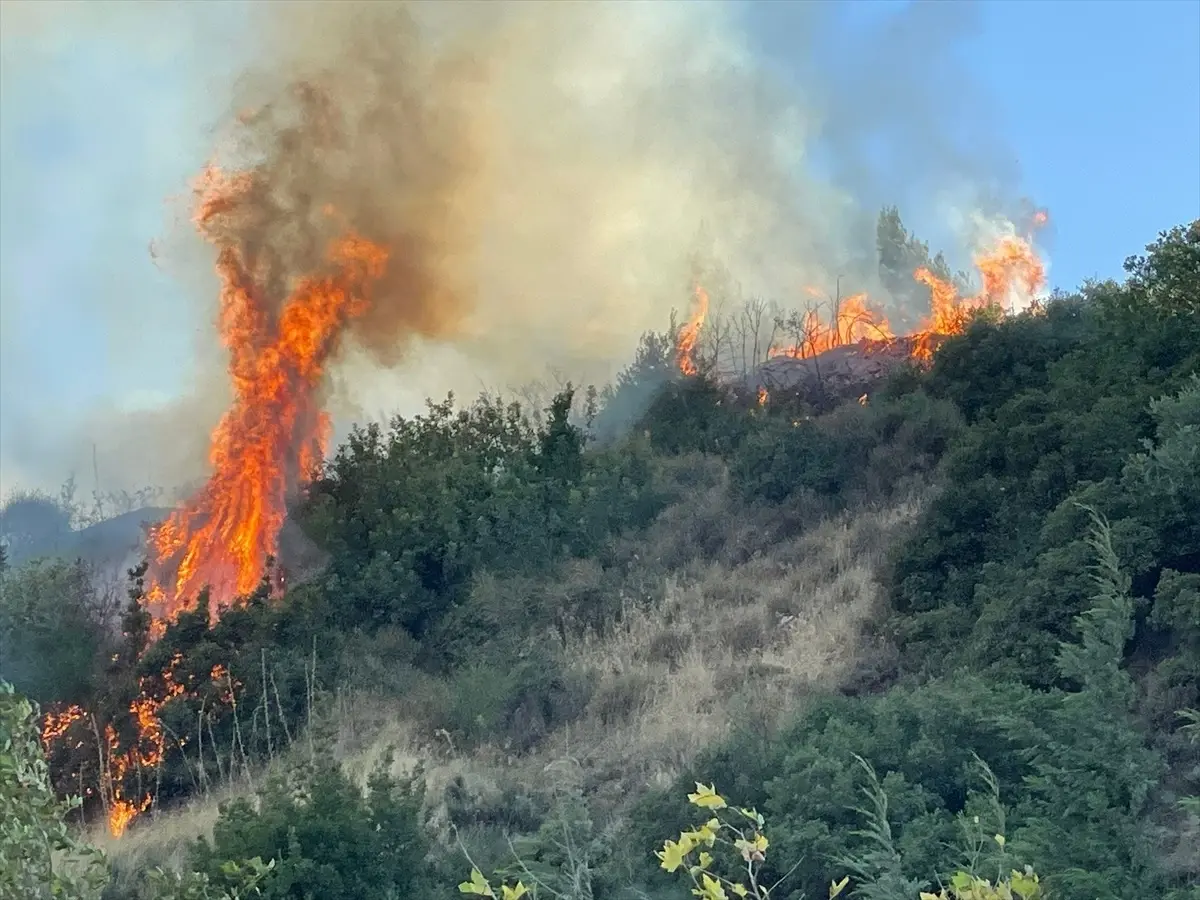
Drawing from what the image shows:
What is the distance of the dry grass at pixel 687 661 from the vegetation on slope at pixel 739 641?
2.2 inches

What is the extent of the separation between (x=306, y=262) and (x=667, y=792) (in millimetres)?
14402

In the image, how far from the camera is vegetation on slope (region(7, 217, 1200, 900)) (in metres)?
6.55

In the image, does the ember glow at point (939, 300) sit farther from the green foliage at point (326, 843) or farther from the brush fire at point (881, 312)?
the green foliage at point (326, 843)

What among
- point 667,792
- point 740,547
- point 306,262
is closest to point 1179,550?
point 667,792

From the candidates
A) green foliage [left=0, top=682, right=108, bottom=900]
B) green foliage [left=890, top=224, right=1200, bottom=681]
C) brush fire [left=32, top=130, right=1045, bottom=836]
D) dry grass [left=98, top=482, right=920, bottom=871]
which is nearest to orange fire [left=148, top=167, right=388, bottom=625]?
brush fire [left=32, top=130, right=1045, bottom=836]

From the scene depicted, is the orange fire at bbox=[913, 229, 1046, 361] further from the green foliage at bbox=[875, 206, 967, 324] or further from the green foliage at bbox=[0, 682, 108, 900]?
the green foliage at bbox=[0, 682, 108, 900]

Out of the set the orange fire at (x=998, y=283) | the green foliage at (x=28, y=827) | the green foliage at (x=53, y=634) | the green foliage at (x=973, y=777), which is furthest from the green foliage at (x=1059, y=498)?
the orange fire at (x=998, y=283)

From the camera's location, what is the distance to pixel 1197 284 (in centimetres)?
1246

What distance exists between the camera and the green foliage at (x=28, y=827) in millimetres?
4117

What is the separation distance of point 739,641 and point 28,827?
31.1ft

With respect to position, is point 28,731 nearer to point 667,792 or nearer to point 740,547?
point 667,792

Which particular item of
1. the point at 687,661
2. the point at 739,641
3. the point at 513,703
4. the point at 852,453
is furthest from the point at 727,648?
the point at 852,453

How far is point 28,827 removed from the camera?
164 inches

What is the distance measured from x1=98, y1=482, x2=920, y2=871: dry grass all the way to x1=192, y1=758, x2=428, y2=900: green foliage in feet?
4.88
